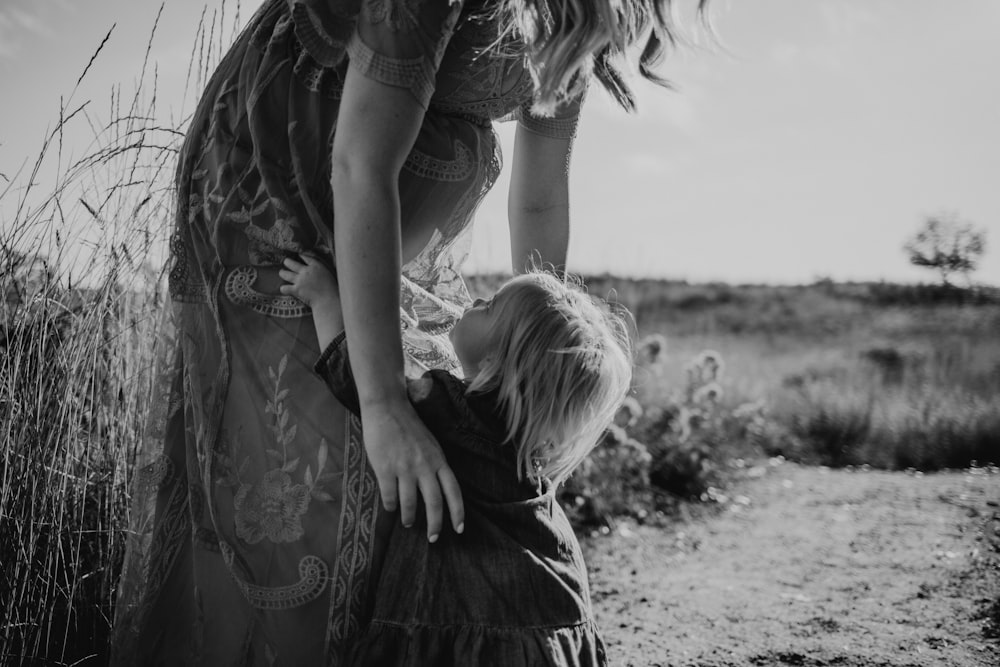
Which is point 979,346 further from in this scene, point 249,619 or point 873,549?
point 249,619

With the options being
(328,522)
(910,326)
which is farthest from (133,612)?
(910,326)

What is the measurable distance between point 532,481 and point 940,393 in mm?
7328

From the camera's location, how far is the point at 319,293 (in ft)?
4.26

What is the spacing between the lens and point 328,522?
→ 4.22ft

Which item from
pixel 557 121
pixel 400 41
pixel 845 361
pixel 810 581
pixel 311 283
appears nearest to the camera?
pixel 400 41

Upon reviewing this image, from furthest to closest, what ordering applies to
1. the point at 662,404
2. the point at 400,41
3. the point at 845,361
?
the point at 845,361 → the point at 662,404 → the point at 400,41

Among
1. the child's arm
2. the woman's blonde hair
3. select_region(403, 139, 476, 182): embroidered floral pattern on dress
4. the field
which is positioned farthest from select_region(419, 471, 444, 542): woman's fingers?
the field

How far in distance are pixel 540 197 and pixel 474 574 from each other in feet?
2.75

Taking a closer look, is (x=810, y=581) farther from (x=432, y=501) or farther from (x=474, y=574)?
(x=432, y=501)

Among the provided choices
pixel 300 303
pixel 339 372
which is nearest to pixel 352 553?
pixel 339 372

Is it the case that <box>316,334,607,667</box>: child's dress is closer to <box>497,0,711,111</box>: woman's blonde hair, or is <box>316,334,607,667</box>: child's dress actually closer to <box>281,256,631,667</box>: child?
<box>281,256,631,667</box>: child

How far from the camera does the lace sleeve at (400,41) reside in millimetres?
1180

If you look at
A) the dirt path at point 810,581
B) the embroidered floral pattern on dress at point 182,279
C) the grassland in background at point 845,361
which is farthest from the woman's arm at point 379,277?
the grassland in background at point 845,361

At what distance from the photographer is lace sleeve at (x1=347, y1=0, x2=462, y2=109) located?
1180 mm
